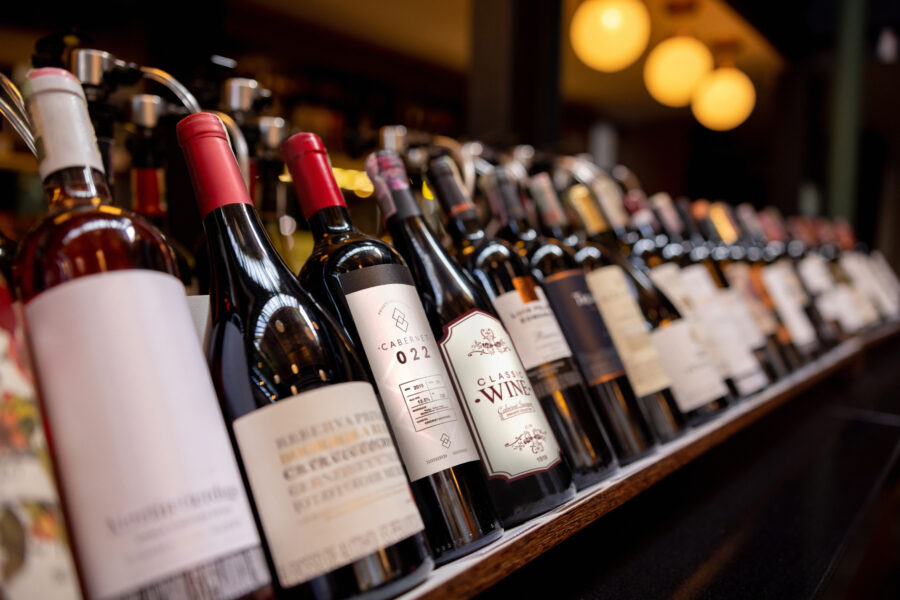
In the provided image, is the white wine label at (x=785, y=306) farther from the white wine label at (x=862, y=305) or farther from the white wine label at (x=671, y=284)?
the white wine label at (x=862, y=305)

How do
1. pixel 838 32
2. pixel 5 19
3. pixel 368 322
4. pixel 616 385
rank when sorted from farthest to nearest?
pixel 838 32 < pixel 5 19 < pixel 616 385 < pixel 368 322

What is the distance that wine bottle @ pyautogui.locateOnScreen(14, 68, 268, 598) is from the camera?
0.35 metres

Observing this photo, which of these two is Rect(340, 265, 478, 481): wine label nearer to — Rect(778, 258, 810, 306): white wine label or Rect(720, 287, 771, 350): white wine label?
Rect(720, 287, 771, 350): white wine label

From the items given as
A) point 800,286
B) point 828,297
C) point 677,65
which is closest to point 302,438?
point 800,286

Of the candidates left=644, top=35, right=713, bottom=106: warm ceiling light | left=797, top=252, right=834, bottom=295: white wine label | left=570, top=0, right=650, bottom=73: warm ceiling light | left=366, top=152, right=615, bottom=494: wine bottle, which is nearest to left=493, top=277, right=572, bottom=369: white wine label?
left=366, top=152, right=615, bottom=494: wine bottle

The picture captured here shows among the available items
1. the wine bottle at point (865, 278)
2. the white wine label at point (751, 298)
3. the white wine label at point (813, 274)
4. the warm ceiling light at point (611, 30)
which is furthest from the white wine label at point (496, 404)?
the warm ceiling light at point (611, 30)

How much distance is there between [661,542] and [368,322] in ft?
1.64

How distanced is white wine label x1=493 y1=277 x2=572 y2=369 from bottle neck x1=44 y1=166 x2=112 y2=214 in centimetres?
35

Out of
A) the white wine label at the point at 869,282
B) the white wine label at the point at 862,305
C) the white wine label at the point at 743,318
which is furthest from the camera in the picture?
the white wine label at the point at 869,282

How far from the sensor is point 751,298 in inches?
50.1

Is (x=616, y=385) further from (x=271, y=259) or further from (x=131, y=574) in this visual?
(x=131, y=574)

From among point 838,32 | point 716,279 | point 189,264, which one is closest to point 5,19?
point 189,264

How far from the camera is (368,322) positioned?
0.52 m

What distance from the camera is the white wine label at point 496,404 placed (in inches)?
21.8
